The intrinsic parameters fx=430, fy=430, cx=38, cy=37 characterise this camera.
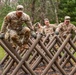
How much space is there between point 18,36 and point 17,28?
21cm

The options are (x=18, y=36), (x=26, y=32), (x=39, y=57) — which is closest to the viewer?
(x=26, y=32)

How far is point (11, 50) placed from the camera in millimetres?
10516

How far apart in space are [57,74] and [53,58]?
137 cm

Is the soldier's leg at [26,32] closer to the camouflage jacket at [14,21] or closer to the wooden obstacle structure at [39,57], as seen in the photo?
the camouflage jacket at [14,21]

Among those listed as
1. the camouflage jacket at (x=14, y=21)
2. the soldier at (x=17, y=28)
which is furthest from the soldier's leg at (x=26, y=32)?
the camouflage jacket at (x=14, y=21)

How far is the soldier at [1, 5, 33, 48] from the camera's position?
1109 cm

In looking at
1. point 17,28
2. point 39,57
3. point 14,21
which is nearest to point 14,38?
point 17,28

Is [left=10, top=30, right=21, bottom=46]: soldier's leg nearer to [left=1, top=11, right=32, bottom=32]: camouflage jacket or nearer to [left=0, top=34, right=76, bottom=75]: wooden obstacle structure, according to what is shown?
[left=1, top=11, right=32, bottom=32]: camouflage jacket

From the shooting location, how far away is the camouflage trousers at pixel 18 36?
11.2 meters

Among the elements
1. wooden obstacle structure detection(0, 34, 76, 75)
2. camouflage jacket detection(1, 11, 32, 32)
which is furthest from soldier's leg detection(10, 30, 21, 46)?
wooden obstacle structure detection(0, 34, 76, 75)

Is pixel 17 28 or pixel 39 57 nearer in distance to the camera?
pixel 17 28

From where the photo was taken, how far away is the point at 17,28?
1130 centimetres

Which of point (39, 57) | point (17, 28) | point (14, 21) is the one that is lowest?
point (39, 57)

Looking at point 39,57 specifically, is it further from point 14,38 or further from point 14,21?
point 14,21
